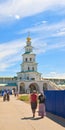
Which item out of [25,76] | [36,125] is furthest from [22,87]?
[36,125]

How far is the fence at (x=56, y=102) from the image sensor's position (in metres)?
22.2

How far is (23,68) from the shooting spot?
110m

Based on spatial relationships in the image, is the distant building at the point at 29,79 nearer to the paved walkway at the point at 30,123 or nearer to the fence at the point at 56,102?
the fence at the point at 56,102

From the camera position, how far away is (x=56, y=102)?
80.2 feet

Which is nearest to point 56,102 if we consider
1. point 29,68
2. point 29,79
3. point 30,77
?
point 29,79

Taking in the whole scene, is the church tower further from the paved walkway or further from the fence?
the paved walkway

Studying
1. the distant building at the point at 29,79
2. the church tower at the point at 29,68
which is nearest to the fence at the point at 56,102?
the distant building at the point at 29,79

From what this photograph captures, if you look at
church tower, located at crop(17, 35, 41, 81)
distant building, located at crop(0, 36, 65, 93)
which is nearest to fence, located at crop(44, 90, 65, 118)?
distant building, located at crop(0, 36, 65, 93)

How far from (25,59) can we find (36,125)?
304 ft

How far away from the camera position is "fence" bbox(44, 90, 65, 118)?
22250mm

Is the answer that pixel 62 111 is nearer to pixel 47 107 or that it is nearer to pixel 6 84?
pixel 47 107

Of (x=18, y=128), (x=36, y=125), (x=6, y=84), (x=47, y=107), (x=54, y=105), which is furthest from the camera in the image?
(x=6, y=84)

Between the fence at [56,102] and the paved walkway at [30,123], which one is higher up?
the fence at [56,102]

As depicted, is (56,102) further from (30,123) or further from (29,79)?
(29,79)
